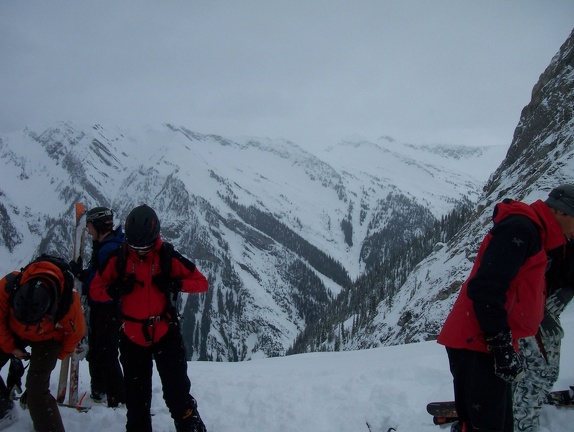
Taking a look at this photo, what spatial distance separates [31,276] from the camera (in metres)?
4.24

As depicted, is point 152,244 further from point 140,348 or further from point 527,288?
point 527,288

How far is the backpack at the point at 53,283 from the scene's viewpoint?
428 cm

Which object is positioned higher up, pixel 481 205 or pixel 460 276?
pixel 481 205

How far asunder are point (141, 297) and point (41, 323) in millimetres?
1310

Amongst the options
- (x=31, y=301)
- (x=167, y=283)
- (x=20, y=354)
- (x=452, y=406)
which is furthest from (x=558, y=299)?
(x=20, y=354)

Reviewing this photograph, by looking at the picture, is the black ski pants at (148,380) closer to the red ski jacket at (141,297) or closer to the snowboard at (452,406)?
the red ski jacket at (141,297)

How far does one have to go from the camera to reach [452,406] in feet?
16.0

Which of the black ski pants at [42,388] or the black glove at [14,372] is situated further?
the black glove at [14,372]

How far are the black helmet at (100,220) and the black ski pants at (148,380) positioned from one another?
214 cm

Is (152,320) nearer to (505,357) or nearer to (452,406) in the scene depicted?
(505,357)

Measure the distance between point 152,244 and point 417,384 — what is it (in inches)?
208

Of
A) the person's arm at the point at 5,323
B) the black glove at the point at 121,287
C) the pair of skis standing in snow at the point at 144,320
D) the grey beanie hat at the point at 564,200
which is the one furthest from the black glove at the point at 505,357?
the person's arm at the point at 5,323

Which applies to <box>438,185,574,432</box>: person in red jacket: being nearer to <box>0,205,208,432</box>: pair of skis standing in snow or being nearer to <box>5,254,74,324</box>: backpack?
<box>0,205,208,432</box>: pair of skis standing in snow

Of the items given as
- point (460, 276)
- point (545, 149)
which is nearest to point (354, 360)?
point (460, 276)
